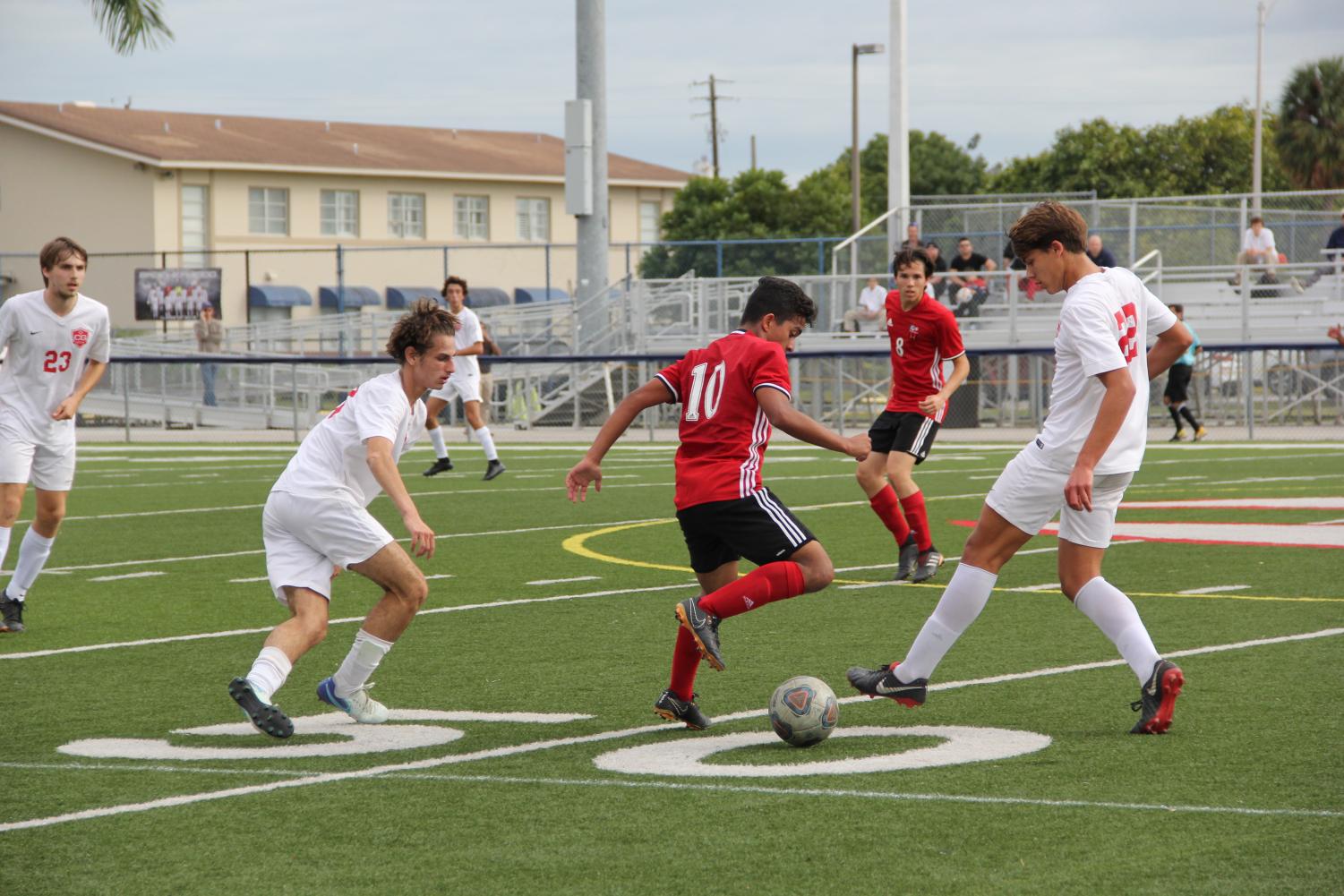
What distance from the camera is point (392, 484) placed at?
6613mm

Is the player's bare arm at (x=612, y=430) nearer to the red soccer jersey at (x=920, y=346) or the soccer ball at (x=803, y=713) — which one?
the soccer ball at (x=803, y=713)

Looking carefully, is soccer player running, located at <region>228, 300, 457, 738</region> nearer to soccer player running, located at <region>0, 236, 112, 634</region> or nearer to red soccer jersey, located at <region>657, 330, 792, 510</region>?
red soccer jersey, located at <region>657, 330, 792, 510</region>

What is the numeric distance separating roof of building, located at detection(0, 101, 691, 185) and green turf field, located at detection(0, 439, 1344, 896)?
47260 mm

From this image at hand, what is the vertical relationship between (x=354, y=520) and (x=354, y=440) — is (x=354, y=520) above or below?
below

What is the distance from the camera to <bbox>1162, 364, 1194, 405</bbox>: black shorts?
24.8 m

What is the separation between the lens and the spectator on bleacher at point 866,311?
30016 mm

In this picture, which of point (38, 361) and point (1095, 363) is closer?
point (1095, 363)

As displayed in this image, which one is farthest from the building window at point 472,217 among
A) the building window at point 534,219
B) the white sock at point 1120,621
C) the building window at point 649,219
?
the white sock at point 1120,621

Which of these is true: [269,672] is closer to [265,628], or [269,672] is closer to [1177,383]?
[265,628]

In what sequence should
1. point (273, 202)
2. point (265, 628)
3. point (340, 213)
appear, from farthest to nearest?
point (340, 213), point (273, 202), point (265, 628)

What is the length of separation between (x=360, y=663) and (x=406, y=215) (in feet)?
191

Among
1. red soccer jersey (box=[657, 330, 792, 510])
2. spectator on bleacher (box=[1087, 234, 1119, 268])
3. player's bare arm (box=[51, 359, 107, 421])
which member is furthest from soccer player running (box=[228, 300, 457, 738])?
spectator on bleacher (box=[1087, 234, 1119, 268])

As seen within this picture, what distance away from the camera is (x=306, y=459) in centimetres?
699

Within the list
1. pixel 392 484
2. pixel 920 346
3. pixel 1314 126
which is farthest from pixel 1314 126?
pixel 392 484
